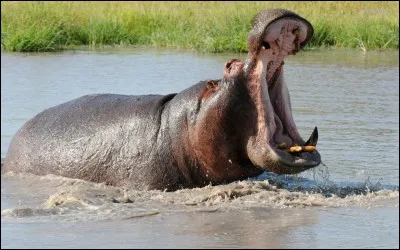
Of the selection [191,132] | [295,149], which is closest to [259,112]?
[295,149]

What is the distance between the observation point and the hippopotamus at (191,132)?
22.3 ft

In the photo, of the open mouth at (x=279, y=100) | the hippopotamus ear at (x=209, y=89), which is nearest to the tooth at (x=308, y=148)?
the open mouth at (x=279, y=100)

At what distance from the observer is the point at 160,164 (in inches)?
294

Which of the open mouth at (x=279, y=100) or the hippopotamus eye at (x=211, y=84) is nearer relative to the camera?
the open mouth at (x=279, y=100)

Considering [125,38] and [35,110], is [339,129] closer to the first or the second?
[35,110]

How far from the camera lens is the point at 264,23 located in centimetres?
659

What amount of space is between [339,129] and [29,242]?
5557 millimetres

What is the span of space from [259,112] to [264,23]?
62 centimetres

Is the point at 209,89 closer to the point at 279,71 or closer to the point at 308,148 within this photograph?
the point at 279,71

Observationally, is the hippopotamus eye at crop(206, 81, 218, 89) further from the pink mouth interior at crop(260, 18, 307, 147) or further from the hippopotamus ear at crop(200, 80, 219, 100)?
the pink mouth interior at crop(260, 18, 307, 147)

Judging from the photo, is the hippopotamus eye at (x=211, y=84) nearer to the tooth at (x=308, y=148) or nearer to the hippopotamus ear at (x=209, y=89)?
the hippopotamus ear at (x=209, y=89)

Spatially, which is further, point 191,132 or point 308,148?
point 191,132

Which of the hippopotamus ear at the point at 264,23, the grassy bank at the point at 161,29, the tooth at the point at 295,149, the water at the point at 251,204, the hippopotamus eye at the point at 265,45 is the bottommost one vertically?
the water at the point at 251,204

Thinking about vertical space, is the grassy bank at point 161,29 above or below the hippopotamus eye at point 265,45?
above
